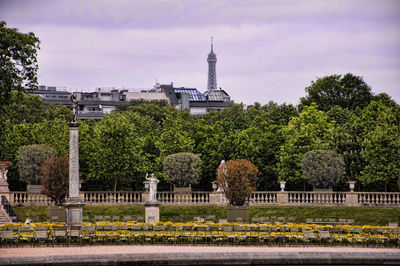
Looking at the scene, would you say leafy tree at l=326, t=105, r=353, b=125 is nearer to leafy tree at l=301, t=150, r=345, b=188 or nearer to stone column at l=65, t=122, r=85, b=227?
leafy tree at l=301, t=150, r=345, b=188

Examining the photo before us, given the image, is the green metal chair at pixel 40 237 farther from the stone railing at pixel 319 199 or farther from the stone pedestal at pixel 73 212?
the stone railing at pixel 319 199

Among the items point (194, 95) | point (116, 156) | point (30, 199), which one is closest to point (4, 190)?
point (30, 199)

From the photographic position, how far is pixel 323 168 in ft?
195

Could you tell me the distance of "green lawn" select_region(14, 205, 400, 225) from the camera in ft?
173

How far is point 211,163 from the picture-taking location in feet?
228

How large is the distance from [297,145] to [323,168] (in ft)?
24.6

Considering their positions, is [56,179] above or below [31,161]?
below

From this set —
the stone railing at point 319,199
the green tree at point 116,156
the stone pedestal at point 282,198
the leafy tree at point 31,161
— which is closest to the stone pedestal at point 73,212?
the leafy tree at point 31,161

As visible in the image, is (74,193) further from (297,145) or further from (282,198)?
(297,145)

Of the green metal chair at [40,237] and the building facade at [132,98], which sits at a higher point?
the building facade at [132,98]

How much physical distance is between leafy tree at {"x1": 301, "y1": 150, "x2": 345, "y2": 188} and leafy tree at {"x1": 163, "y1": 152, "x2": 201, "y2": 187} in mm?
9612

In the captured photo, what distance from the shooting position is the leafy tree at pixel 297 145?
64938mm

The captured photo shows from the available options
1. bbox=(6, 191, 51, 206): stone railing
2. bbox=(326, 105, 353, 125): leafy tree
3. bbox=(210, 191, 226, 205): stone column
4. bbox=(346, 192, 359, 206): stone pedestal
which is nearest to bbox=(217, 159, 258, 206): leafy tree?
bbox=(210, 191, 226, 205): stone column

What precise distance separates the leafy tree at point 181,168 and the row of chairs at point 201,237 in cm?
2286
